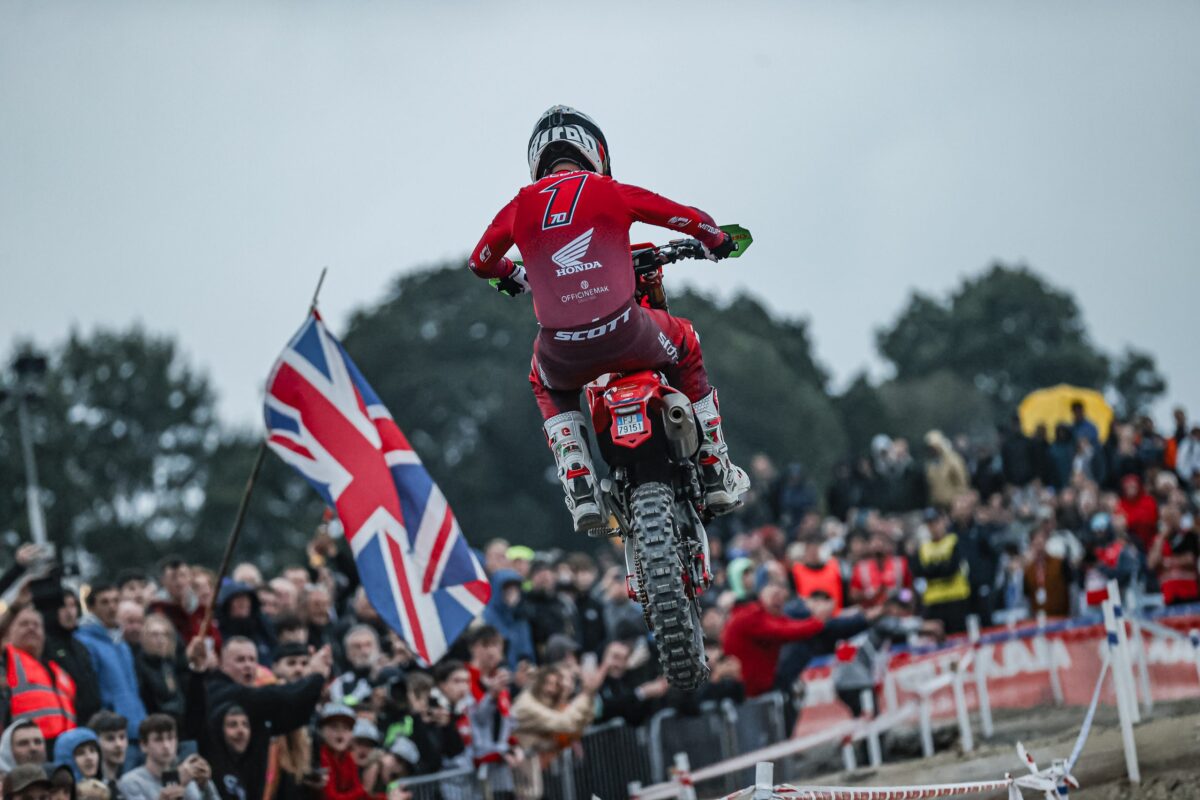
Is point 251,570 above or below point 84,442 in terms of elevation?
below

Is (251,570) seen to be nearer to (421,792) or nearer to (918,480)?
(421,792)

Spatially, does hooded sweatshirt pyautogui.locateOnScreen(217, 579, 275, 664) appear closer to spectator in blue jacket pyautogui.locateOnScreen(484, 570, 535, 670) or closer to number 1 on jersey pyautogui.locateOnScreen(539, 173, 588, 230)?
spectator in blue jacket pyautogui.locateOnScreen(484, 570, 535, 670)

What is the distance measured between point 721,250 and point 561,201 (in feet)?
3.52

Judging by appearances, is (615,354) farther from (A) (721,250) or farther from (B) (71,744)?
(B) (71,744)

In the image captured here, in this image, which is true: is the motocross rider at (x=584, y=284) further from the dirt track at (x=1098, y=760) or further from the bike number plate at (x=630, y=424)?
the dirt track at (x=1098, y=760)

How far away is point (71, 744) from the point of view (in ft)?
35.0

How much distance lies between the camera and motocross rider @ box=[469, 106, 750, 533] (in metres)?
9.21

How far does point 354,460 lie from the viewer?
13008 mm

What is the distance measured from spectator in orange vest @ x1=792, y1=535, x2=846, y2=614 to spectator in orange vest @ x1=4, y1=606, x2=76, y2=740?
9320 millimetres

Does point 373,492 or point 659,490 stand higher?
point 373,492

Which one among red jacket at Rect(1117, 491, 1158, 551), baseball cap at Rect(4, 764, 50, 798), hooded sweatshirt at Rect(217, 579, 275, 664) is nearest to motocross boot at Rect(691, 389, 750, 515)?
baseball cap at Rect(4, 764, 50, 798)

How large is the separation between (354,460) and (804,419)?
174 feet

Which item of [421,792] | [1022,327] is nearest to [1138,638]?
[421,792]

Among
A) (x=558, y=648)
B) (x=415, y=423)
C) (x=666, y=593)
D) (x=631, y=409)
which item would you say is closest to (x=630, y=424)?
(x=631, y=409)
